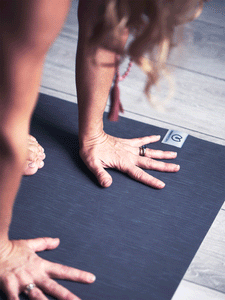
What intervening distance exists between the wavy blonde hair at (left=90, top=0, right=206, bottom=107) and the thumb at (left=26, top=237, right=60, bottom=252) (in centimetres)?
53

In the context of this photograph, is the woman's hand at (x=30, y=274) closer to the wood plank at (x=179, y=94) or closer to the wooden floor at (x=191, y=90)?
the wooden floor at (x=191, y=90)

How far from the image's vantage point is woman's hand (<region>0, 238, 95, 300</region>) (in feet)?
3.30

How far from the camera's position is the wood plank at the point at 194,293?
3.80 feet

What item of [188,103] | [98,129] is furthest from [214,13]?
[98,129]

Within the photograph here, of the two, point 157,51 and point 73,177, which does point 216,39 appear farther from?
point 157,51

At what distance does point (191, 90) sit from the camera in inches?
Answer: 77.4

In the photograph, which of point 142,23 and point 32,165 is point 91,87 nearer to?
point 32,165

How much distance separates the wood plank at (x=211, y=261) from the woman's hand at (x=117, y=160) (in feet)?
0.71

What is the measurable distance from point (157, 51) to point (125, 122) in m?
0.78

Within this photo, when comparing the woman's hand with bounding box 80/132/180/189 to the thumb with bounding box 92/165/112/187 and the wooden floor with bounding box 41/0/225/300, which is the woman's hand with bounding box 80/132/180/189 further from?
the wooden floor with bounding box 41/0/225/300

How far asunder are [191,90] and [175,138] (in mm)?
436

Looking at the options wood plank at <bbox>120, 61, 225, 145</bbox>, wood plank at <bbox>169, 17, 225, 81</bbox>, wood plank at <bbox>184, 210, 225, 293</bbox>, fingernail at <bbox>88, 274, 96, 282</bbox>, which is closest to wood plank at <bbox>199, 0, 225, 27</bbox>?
wood plank at <bbox>169, 17, 225, 81</bbox>

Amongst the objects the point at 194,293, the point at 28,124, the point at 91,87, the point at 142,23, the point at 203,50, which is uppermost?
the point at 142,23

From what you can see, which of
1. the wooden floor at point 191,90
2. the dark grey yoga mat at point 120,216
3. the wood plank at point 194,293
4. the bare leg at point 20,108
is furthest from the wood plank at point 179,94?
the bare leg at point 20,108
